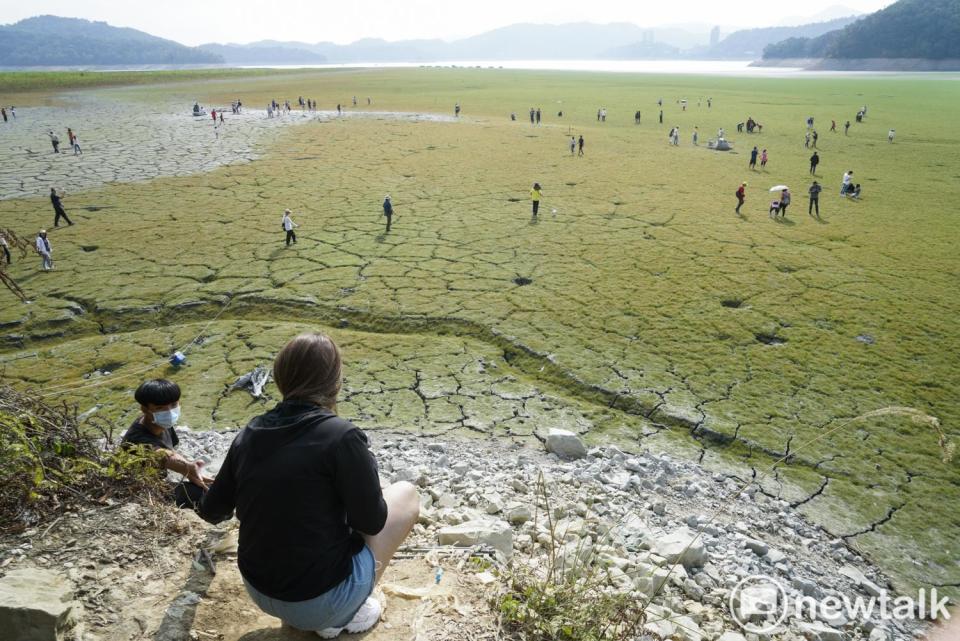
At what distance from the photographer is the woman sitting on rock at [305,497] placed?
2.36 metres

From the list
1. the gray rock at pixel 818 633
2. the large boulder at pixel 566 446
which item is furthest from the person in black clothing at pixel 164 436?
the gray rock at pixel 818 633

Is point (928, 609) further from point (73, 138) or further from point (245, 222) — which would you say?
point (73, 138)

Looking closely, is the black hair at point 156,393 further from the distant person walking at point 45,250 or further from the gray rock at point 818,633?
the distant person walking at point 45,250

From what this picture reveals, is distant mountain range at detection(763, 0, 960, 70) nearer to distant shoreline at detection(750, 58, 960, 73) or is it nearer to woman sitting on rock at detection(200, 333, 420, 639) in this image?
distant shoreline at detection(750, 58, 960, 73)

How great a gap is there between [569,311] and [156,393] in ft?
24.3

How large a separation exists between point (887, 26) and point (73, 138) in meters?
135

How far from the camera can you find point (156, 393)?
3.98m

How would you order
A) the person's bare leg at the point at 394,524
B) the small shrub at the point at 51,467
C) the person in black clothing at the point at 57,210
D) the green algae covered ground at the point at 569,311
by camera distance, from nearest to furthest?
the person's bare leg at the point at 394,524, the small shrub at the point at 51,467, the green algae covered ground at the point at 569,311, the person in black clothing at the point at 57,210

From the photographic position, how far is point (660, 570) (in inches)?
168

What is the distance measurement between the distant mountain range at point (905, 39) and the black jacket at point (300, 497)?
132752 mm

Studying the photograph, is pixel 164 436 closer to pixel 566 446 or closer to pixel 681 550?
pixel 681 550

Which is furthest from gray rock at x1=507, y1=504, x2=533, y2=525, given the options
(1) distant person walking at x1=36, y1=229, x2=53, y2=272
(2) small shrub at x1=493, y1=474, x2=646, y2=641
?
(1) distant person walking at x1=36, y1=229, x2=53, y2=272

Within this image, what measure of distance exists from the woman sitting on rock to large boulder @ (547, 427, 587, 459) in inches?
170

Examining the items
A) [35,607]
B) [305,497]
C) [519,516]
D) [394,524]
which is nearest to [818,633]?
[519,516]
